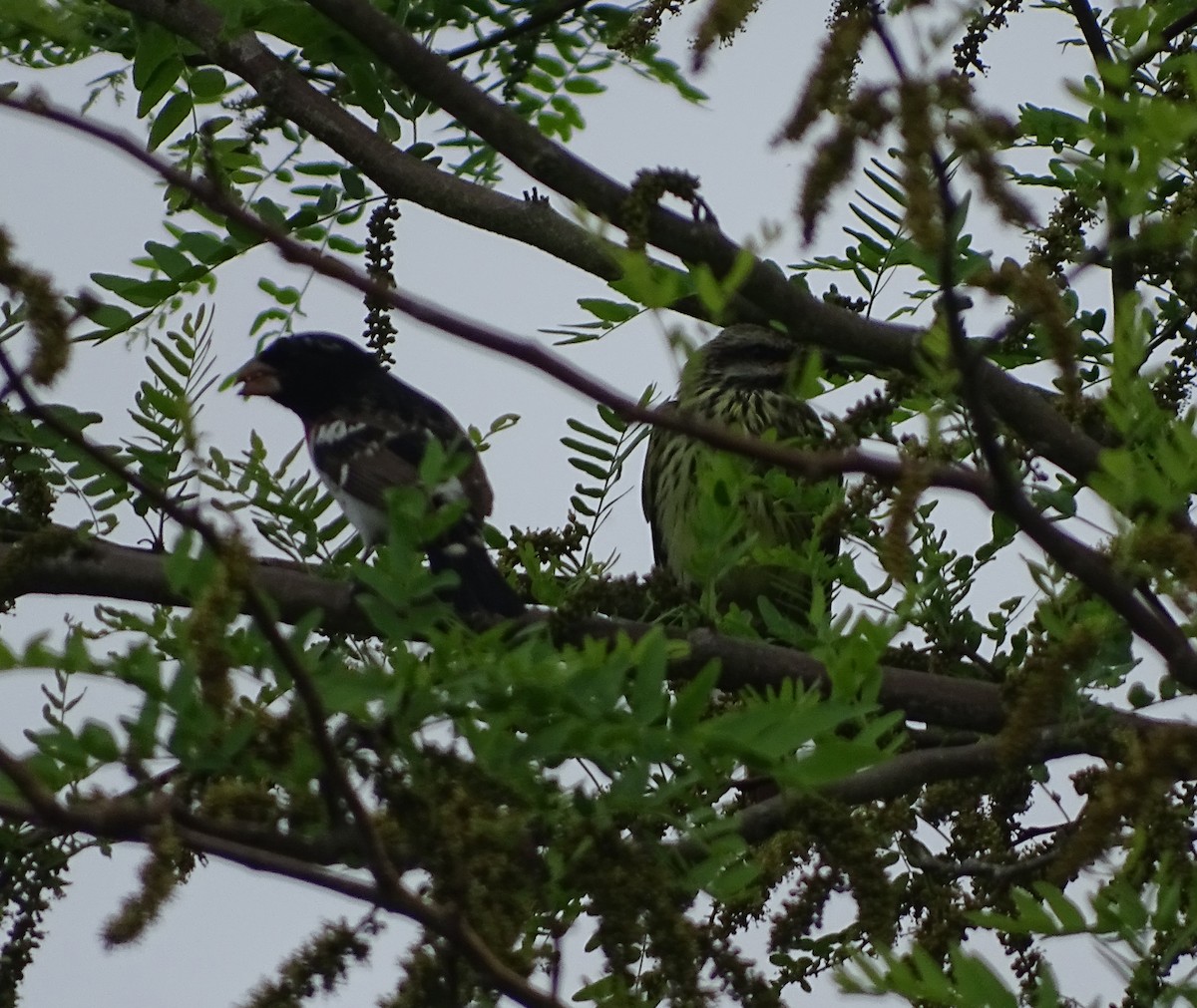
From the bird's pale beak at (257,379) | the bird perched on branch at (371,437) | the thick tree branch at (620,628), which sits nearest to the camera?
the thick tree branch at (620,628)

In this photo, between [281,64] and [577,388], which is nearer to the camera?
[577,388]

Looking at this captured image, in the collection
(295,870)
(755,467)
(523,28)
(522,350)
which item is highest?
(523,28)

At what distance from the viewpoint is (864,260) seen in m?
3.64

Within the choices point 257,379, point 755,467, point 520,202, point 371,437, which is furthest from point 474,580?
point 257,379

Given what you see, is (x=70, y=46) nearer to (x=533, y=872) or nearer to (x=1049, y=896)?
(x=533, y=872)

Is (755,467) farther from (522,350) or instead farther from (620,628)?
(522,350)

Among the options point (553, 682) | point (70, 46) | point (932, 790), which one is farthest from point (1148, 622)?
point (70, 46)

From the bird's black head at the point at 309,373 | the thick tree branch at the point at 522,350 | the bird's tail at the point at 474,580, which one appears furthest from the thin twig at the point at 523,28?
the thick tree branch at the point at 522,350

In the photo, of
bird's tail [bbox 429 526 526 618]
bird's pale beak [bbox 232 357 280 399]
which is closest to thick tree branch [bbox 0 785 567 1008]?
bird's tail [bbox 429 526 526 618]

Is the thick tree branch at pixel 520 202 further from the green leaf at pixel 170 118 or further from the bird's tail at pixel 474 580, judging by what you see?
the bird's tail at pixel 474 580

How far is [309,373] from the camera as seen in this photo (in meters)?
5.50

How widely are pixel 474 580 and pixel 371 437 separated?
4.96 feet

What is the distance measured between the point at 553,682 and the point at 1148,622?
0.60m

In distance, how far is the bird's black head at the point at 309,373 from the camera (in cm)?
537
